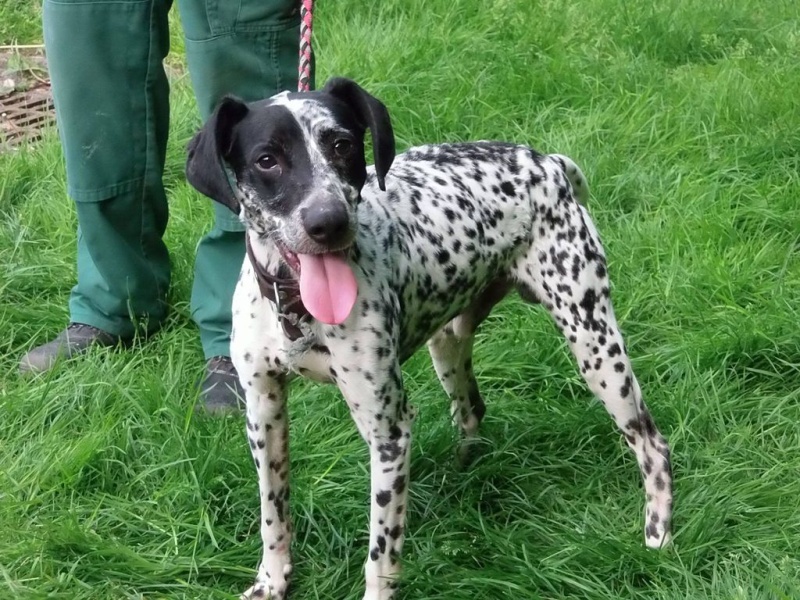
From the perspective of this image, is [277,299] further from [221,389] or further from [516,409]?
[516,409]

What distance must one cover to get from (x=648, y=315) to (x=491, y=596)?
1731 millimetres

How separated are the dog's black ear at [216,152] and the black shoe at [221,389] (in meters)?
1.24

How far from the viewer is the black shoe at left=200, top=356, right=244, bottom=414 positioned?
3.64 meters

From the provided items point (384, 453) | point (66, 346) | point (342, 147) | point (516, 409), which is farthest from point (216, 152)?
point (66, 346)

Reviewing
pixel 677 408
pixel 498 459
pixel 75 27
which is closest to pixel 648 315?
pixel 677 408

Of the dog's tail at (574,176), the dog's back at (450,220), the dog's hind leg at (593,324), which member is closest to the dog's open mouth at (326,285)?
the dog's back at (450,220)

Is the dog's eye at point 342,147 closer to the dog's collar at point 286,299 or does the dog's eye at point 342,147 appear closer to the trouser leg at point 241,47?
the dog's collar at point 286,299

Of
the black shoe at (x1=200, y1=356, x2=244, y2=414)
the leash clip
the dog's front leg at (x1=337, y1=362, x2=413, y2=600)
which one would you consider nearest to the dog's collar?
the leash clip

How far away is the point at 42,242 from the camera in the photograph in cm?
483

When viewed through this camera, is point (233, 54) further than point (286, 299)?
Yes

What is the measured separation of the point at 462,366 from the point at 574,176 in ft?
2.36

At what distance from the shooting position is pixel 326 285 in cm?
251

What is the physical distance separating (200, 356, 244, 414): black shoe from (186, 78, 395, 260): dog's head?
1.18 m

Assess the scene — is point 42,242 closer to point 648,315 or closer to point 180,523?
point 180,523
